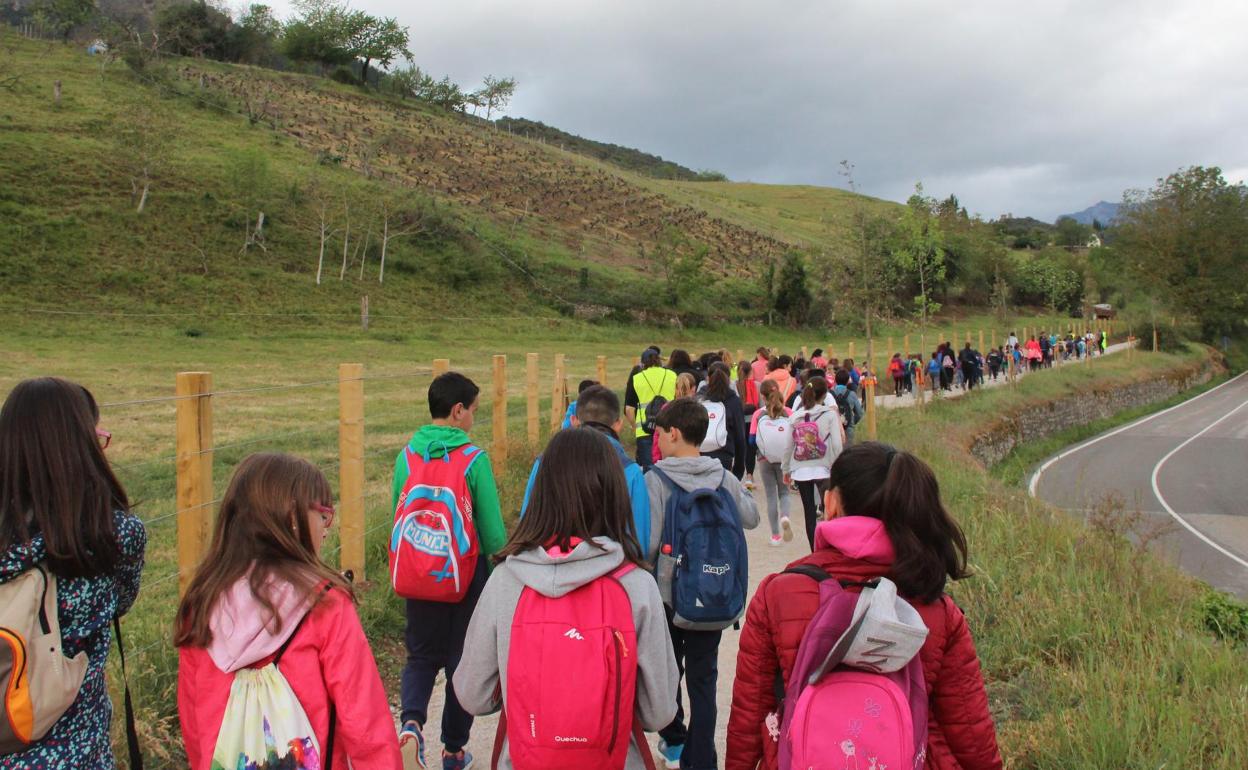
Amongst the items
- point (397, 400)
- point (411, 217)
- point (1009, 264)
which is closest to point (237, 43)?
point (411, 217)

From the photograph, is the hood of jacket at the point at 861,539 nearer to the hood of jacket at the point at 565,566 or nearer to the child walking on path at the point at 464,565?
the hood of jacket at the point at 565,566

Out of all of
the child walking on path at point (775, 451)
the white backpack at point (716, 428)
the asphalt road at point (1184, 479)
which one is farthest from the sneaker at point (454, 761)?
the asphalt road at point (1184, 479)

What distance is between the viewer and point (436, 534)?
4.16 m

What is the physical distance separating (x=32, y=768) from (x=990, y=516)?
8.92 meters

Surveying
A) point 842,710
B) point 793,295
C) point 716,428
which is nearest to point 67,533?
point 842,710

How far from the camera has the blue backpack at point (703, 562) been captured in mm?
3908

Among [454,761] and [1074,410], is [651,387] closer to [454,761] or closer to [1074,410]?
[454,761]

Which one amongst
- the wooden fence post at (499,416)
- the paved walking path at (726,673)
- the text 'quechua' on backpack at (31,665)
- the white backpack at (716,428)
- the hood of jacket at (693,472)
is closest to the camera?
the text 'quechua' on backpack at (31,665)

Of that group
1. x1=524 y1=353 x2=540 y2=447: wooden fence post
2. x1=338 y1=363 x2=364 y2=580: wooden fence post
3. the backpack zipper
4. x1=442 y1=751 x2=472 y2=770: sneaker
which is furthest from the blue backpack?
x1=524 y1=353 x2=540 y2=447: wooden fence post

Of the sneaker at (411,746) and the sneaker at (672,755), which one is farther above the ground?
the sneaker at (411,746)

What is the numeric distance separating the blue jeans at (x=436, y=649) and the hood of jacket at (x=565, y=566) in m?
1.66

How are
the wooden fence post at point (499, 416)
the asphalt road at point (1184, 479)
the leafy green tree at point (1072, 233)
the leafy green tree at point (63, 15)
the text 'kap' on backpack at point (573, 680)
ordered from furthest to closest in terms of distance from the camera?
the leafy green tree at point (1072, 233), the leafy green tree at point (63, 15), the asphalt road at point (1184, 479), the wooden fence post at point (499, 416), the text 'kap' on backpack at point (573, 680)

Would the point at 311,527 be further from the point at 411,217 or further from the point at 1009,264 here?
the point at 1009,264

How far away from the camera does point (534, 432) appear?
11891 mm
